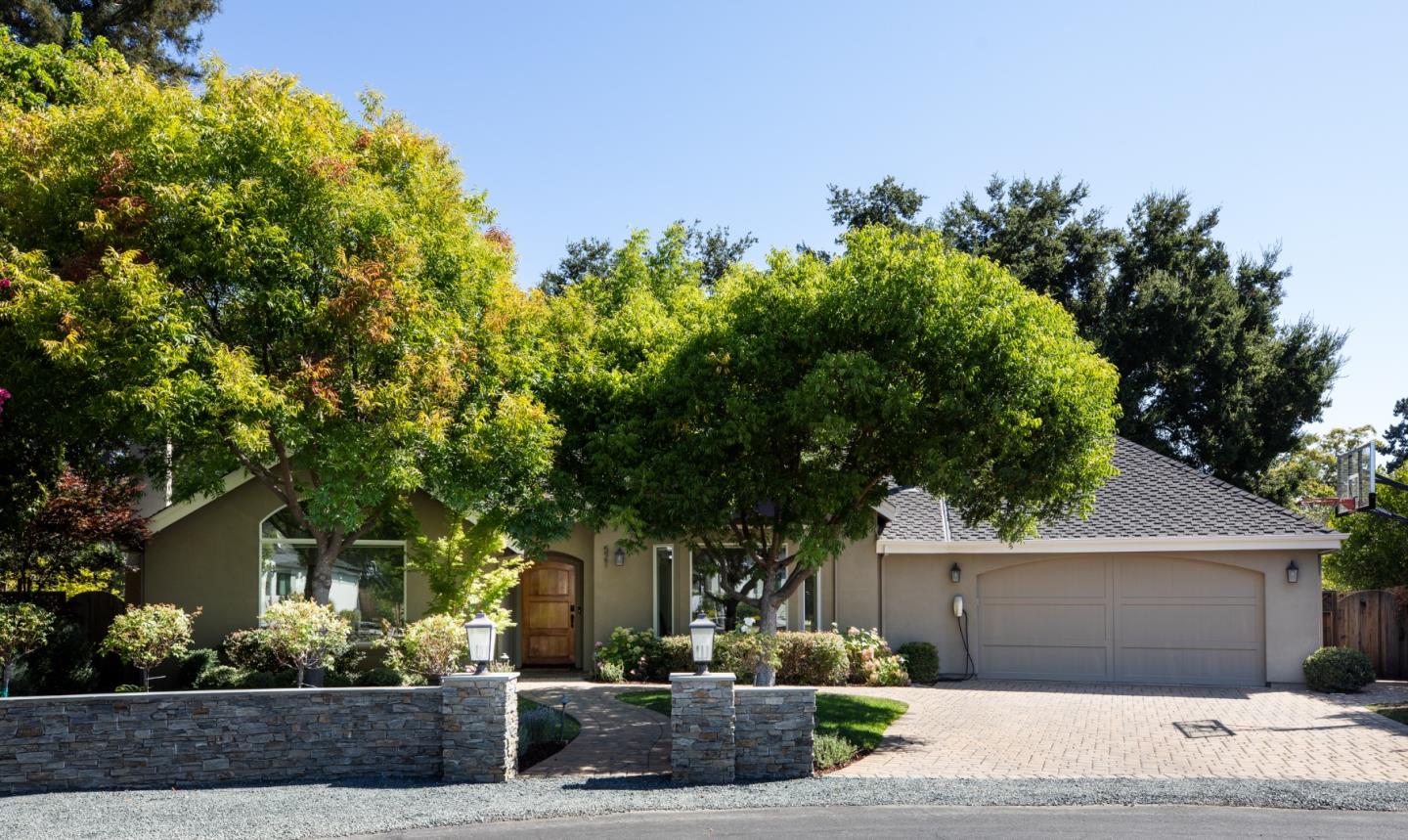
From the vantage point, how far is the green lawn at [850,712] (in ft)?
40.1

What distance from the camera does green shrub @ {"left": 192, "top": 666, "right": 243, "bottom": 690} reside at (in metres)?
15.0

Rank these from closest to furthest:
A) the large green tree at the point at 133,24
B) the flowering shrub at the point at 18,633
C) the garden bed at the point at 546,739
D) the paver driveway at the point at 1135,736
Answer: the paver driveway at the point at 1135,736
the garden bed at the point at 546,739
the flowering shrub at the point at 18,633
the large green tree at the point at 133,24

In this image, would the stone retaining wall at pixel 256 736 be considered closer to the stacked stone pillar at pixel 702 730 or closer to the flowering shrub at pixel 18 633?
the stacked stone pillar at pixel 702 730

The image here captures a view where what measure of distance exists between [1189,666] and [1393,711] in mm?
4168

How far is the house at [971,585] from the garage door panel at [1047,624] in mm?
24

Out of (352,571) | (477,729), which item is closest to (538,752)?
(477,729)

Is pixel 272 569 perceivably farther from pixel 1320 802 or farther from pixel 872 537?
pixel 1320 802

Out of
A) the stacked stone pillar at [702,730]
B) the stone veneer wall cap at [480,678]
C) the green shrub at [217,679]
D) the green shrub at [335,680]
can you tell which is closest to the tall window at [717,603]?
the green shrub at [335,680]

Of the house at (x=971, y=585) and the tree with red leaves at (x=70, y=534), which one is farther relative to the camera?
the house at (x=971, y=585)

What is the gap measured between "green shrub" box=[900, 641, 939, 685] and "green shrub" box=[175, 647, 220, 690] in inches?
421

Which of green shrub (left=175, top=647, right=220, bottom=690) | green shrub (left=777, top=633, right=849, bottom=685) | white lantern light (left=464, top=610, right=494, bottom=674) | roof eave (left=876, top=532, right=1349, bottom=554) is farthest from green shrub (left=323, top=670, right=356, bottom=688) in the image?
roof eave (left=876, top=532, right=1349, bottom=554)

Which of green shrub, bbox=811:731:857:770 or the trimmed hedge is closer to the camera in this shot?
green shrub, bbox=811:731:857:770

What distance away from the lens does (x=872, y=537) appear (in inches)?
763

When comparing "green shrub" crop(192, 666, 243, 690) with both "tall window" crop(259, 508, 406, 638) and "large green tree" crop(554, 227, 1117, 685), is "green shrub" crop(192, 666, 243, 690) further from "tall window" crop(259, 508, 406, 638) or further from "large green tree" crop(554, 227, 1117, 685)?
"large green tree" crop(554, 227, 1117, 685)
